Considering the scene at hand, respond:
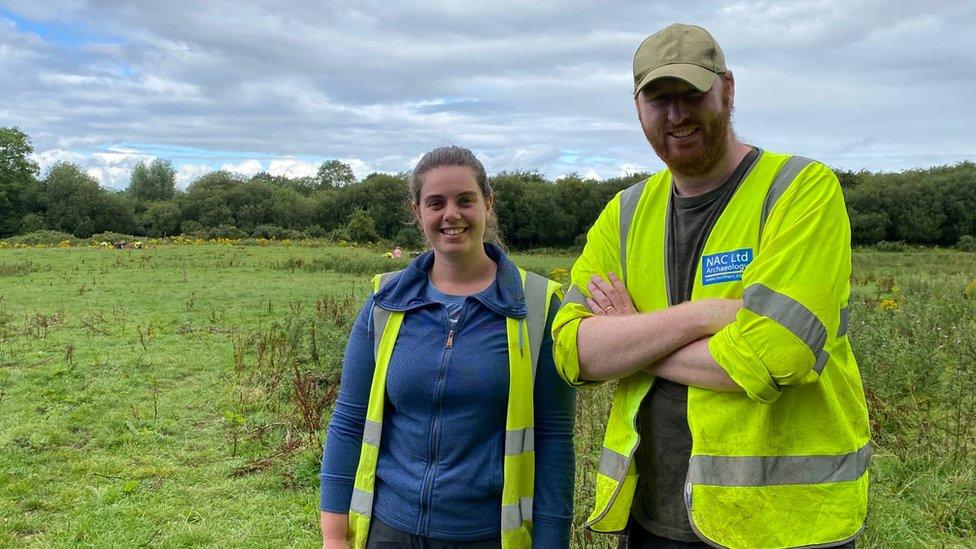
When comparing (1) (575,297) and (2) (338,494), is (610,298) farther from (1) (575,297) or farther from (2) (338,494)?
(2) (338,494)

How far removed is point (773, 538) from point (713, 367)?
45 cm

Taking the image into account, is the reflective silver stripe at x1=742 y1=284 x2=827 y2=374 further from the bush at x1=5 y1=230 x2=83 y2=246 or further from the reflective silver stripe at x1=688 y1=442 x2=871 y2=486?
the bush at x1=5 y1=230 x2=83 y2=246

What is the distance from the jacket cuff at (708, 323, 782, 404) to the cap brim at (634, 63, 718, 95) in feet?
2.10

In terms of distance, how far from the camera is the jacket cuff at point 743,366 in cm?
176

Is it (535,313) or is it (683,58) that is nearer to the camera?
(683,58)

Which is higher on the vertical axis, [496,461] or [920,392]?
[496,461]

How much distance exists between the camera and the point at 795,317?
1.77 m

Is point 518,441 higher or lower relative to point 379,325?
lower

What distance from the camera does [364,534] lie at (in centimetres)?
235

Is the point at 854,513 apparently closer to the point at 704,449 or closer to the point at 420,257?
the point at 704,449

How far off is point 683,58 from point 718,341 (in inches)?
29.8

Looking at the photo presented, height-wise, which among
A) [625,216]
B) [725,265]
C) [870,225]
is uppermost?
[870,225]

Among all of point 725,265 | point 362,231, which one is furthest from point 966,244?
point 725,265

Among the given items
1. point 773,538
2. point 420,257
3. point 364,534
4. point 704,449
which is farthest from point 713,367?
point 364,534
